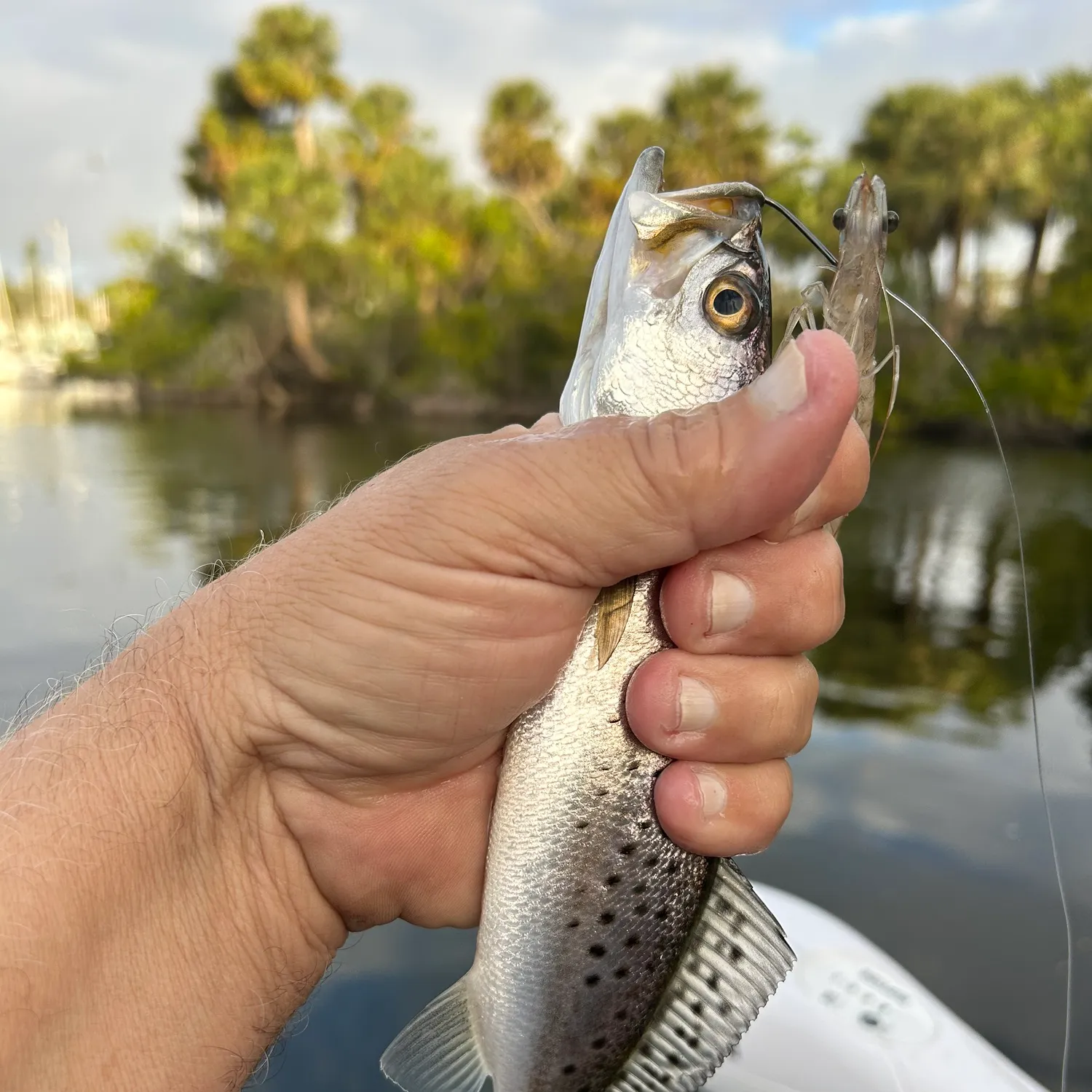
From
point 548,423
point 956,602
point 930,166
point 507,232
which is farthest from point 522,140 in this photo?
point 548,423

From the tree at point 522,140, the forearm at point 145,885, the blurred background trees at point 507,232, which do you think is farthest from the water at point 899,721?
the tree at point 522,140

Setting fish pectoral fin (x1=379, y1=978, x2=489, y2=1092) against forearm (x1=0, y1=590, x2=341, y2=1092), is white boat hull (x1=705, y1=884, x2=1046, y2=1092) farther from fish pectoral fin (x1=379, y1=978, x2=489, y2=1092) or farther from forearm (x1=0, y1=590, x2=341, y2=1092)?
forearm (x1=0, y1=590, x2=341, y2=1092)

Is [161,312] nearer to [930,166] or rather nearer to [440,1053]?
[930,166]

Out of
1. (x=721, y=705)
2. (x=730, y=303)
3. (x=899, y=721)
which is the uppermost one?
(x=730, y=303)

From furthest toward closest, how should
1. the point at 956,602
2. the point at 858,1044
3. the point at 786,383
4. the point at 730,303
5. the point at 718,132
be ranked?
1. the point at 718,132
2. the point at 956,602
3. the point at 858,1044
4. the point at 730,303
5. the point at 786,383

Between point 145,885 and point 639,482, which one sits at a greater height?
point 639,482

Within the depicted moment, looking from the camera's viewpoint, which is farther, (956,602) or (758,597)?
(956,602)

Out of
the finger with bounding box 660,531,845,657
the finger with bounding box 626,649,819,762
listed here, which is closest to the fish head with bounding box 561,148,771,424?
the finger with bounding box 660,531,845,657

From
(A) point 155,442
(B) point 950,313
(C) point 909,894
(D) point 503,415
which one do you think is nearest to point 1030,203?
(B) point 950,313

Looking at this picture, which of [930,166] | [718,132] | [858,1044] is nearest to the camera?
[858,1044]
